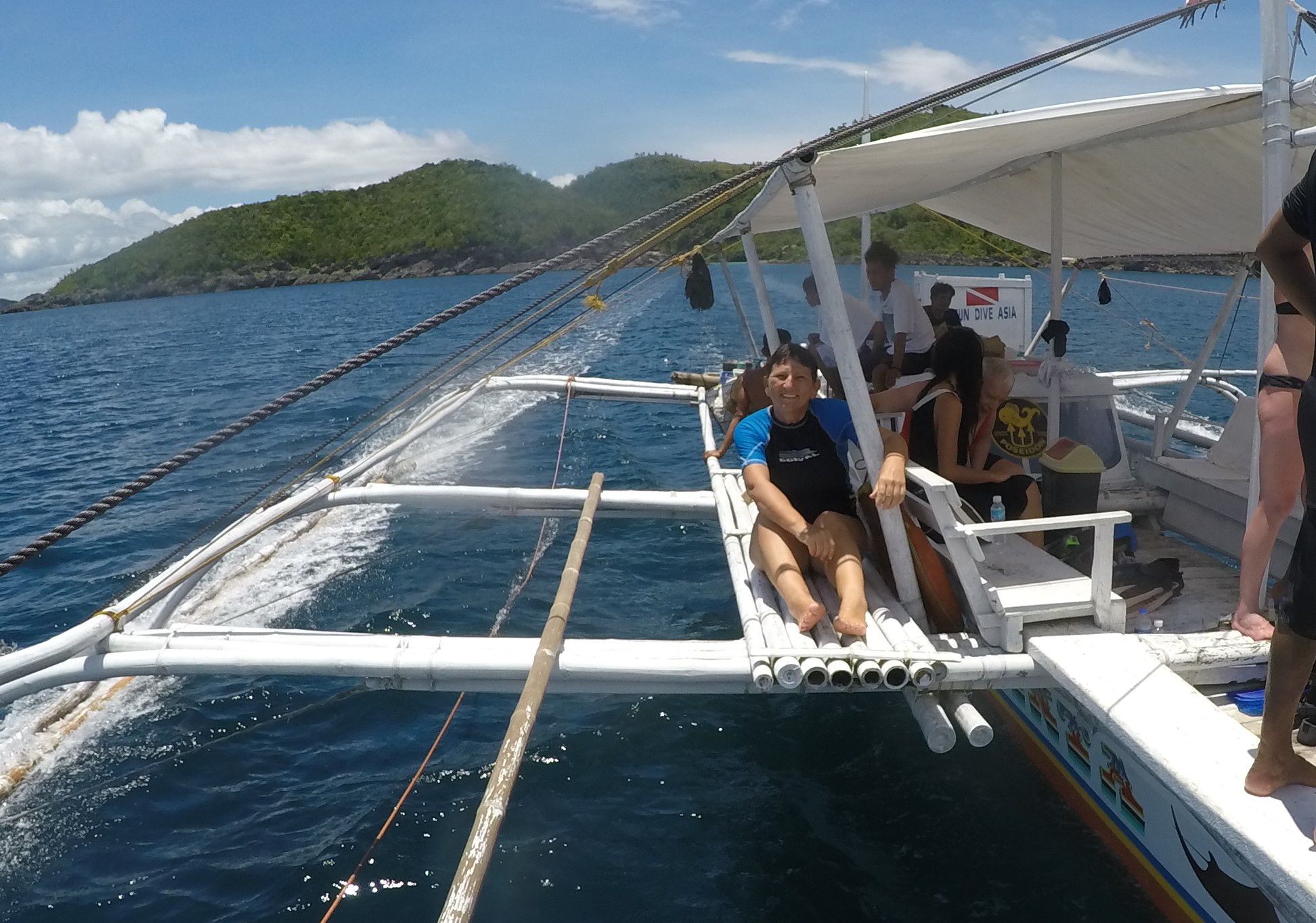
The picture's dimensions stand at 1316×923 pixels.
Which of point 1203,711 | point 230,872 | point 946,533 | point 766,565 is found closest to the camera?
point 1203,711

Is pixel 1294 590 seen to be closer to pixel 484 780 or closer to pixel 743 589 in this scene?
pixel 743 589

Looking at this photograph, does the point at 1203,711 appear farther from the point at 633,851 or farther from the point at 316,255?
the point at 316,255

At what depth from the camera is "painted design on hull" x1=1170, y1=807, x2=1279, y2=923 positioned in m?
3.46

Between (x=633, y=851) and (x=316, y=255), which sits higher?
(x=316, y=255)

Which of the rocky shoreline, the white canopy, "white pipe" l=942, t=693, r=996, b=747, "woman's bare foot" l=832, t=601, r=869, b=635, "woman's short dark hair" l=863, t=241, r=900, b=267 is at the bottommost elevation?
"white pipe" l=942, t=693, r=996, b=747

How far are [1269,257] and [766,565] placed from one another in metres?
2.62

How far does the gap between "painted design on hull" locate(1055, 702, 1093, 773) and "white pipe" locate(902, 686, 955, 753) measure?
1168 millimetres

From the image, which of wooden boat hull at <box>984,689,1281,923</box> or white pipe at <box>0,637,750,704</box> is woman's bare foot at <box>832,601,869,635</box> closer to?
white pipe at <box>0,637,750,704</box>

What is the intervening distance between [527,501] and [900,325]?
366cm

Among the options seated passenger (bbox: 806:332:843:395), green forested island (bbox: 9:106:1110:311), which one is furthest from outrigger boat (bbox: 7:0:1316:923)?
green forested island (bbox: 9:106:1110:311)

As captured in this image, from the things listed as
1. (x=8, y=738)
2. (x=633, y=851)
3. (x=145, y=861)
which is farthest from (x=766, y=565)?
(x=8, y=738)

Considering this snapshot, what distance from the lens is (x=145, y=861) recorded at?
16.7ft

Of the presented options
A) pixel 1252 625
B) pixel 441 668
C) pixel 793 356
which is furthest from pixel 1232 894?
pixel 441 668

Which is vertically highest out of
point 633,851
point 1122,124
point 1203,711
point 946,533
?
point 1122,124
